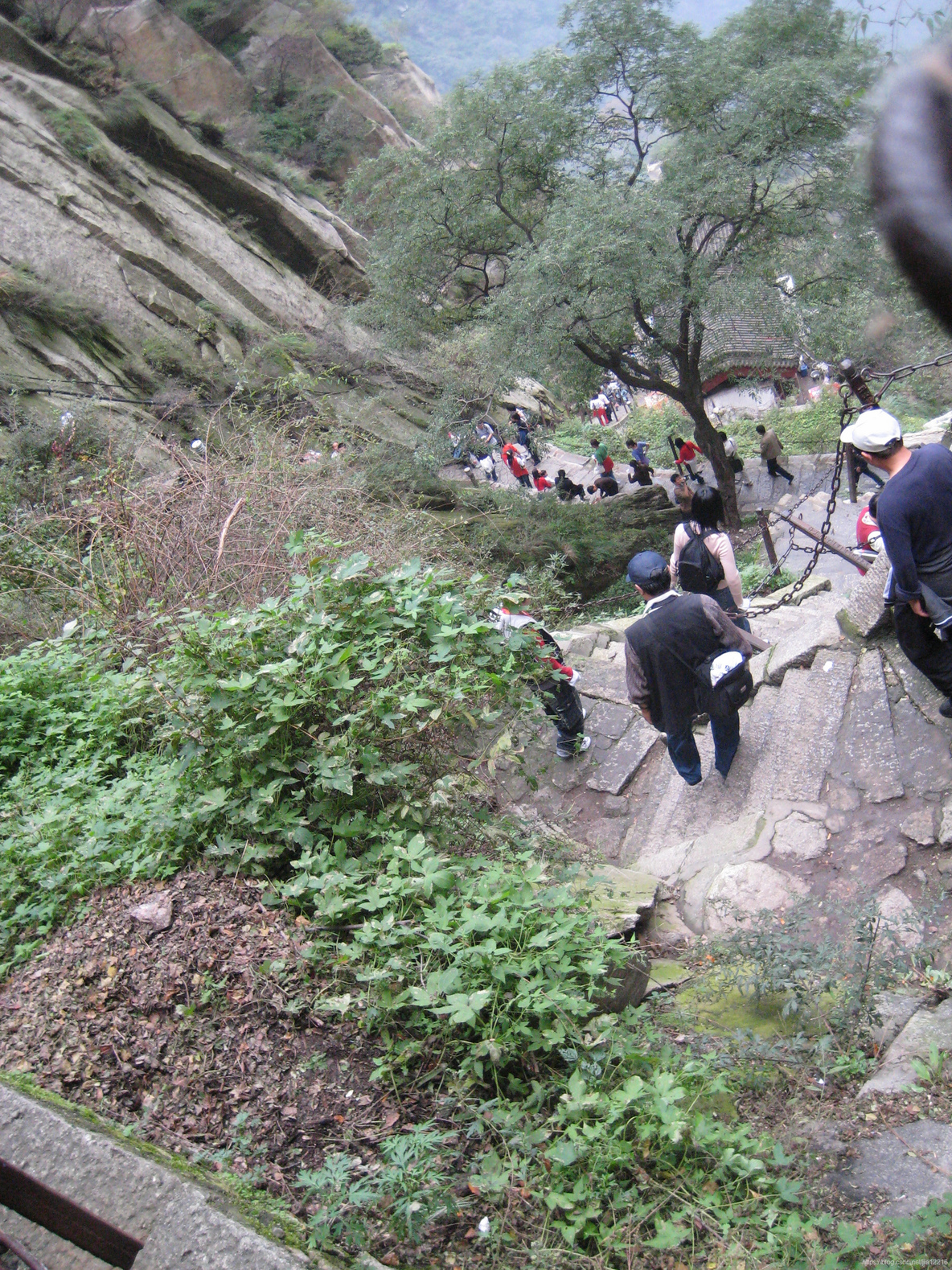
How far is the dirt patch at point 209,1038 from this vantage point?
92.0 inches

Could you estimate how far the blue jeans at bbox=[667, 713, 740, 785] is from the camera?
16.1 feet

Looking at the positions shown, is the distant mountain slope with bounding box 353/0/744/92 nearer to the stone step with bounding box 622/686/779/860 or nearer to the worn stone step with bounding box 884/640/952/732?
the stone step with bounding box 622/686/779/860

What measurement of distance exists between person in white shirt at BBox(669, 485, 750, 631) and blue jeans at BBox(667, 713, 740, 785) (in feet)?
2.93

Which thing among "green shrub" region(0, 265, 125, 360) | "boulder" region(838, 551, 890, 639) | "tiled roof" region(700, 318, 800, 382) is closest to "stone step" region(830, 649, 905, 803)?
"boulder" region(838, 551, 890, 639)

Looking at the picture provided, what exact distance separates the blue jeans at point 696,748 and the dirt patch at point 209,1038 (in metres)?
2.76

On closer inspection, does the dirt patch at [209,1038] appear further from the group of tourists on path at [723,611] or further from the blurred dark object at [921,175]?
the blurred dark object at [921,175]

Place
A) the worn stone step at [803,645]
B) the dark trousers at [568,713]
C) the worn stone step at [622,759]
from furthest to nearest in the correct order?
the worn stone step at [622,759], the worn stone step at [803,645], the dark trousers at [568,713]

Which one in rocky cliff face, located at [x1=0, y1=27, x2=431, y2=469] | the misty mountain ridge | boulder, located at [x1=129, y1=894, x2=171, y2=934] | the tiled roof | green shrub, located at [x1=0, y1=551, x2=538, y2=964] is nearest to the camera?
boulder, located at [x1=129, y1=894, x2=171, y2=934]

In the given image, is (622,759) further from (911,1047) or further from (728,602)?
(911,1047)

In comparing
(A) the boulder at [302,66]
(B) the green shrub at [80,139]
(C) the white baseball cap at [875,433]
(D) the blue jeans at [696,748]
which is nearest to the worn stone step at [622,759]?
(D) the blue jeans at [696,748]

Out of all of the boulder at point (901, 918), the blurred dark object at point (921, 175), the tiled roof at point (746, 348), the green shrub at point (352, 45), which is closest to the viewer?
the blurred dark object at point (921, 175)

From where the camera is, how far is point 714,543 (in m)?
5.41

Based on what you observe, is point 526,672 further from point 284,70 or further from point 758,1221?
point 284,70

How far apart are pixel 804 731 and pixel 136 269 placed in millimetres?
16154
